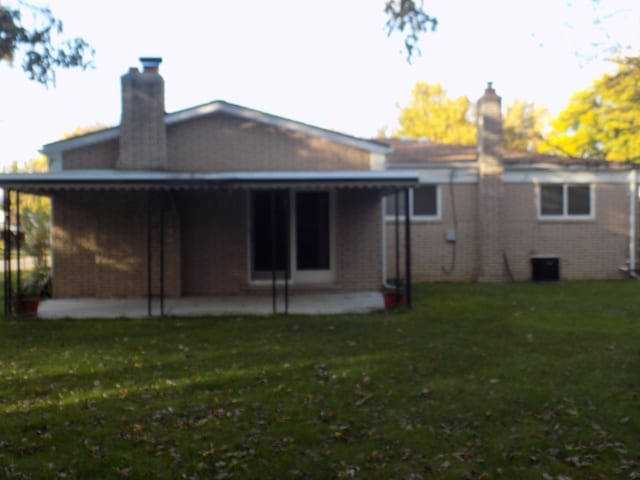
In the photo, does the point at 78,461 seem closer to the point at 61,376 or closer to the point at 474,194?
the point at 61,376

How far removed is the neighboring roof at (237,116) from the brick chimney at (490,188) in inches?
181

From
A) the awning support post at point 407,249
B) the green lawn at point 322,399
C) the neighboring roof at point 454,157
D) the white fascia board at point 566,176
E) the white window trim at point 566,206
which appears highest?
the neighboring roof at point 454,157

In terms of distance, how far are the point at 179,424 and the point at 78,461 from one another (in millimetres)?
992

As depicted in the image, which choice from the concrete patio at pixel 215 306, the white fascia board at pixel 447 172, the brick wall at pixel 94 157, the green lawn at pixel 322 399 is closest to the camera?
the green lawn at pixel 322 399

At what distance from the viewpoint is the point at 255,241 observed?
14117 millimetres

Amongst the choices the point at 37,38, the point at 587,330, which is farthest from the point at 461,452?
the point at 37,38

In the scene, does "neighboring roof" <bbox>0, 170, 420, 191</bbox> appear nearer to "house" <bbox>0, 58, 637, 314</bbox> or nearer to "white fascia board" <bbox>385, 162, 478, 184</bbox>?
"house" <bbox>0, 58, 637, 314</bbox>

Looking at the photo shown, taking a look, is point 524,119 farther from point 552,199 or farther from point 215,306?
point 215,306

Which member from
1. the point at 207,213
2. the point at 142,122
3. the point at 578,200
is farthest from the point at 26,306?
the point at 578,200

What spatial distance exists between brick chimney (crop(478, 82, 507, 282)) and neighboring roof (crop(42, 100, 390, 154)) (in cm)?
459

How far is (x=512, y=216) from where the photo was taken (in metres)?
17.8

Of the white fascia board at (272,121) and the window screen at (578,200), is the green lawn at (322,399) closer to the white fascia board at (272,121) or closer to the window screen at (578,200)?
the white fascia board at (272,121)

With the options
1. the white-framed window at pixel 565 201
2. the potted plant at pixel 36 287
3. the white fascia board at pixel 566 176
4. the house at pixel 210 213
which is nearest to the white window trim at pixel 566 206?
the white-framed window at pixel 565 201

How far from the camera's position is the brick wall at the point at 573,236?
17812 millimetres
